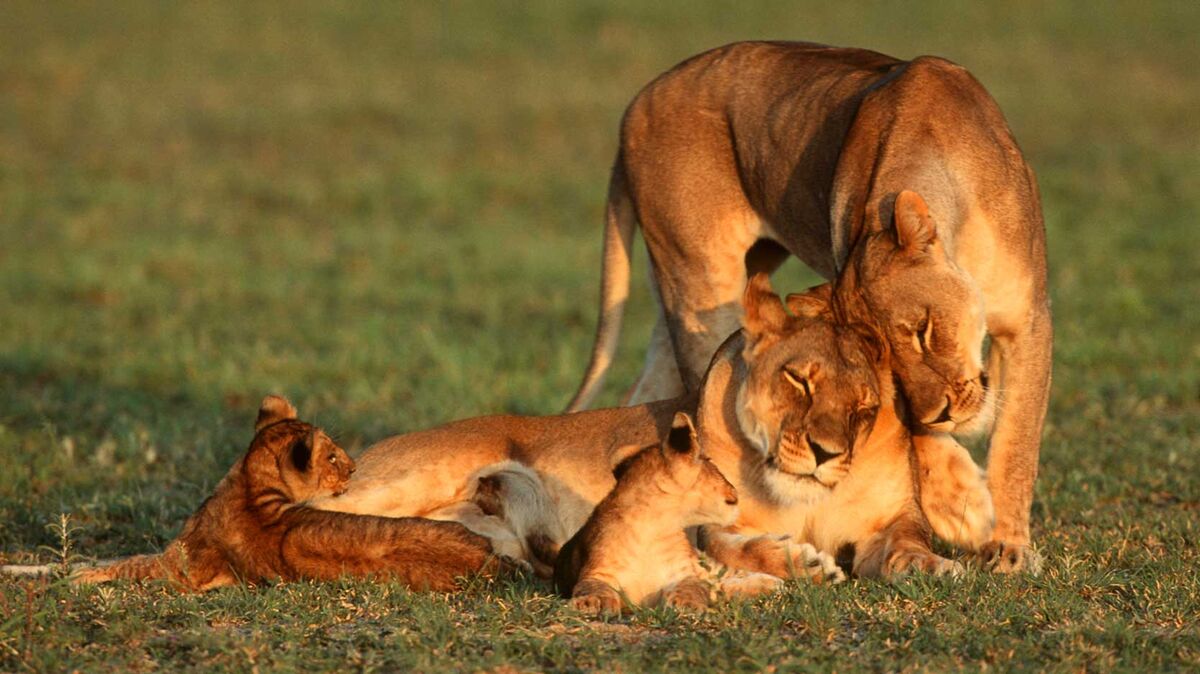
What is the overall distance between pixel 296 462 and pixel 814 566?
157 centimetres

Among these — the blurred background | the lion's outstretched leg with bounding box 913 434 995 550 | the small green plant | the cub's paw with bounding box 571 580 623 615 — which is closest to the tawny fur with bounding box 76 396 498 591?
the small green plant

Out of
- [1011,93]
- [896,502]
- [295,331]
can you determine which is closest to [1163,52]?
[1011,93]

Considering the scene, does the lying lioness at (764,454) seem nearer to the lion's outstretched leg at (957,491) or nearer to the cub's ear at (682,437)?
the lion's outstretched leg at (957,491)

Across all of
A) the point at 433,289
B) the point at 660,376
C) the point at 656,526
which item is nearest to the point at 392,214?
the point at 433,289

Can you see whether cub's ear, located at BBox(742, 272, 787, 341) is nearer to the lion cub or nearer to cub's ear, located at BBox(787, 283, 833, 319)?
cub's ear, located at BBox(787, 283, 833, 319)

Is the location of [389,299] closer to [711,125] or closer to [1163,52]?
[711,125]

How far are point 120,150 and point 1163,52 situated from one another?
12.8m

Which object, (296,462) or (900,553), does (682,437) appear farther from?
(296,462)

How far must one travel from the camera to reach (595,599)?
446cm

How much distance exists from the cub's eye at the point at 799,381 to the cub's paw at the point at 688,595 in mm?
618

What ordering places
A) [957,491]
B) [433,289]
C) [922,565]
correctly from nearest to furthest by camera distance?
[922,565]
[957,491]
[433,289]

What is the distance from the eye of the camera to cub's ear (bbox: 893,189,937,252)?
4.80m

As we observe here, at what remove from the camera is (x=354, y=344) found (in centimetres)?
1006

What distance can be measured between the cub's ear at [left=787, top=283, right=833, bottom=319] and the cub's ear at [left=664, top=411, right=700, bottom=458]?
53cm
